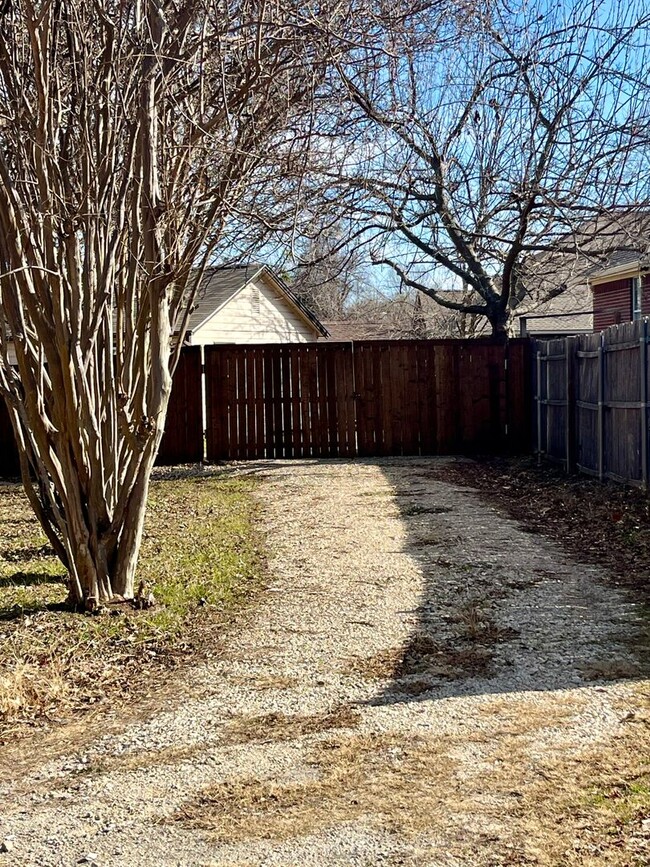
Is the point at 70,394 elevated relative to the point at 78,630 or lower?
elevated

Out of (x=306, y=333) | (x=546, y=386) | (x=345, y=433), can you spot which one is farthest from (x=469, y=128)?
(x=306, y=333)

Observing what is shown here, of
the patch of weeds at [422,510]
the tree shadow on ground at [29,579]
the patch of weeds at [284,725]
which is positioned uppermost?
the patch of weeds at [422,510]

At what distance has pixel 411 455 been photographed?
14781 millimetres

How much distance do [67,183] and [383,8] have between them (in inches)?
93.3

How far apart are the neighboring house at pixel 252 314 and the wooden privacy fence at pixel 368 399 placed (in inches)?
255

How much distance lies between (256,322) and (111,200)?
64.6 feet

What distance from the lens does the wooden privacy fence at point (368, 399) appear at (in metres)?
14.4

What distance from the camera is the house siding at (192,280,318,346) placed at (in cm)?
2289

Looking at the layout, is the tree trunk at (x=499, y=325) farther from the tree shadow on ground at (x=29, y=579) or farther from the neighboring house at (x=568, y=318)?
the neighboring house at (x=568, y=318)

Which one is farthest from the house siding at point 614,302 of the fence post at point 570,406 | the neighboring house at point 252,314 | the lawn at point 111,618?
the lawn at point 111,618

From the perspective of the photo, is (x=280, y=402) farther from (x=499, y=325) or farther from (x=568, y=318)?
(x=568, y=318)

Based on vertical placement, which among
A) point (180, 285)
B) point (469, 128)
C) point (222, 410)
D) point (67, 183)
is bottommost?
point (222, 410)

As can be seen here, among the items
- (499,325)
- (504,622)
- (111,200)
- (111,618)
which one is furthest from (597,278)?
(111,618)

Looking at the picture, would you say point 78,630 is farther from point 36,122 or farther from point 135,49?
point 135,49
